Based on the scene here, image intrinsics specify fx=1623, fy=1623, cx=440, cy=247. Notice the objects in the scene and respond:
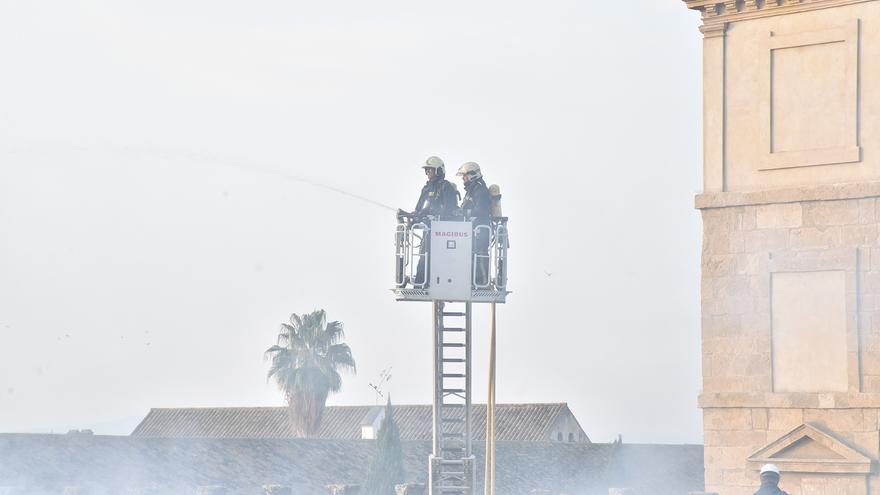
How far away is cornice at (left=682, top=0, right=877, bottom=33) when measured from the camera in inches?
1129

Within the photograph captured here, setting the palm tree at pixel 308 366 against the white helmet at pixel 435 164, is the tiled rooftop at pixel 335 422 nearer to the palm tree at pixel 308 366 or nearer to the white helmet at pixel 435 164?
the palm tree at pixel 308 366

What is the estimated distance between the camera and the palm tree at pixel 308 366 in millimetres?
89812

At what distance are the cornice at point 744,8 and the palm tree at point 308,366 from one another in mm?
62211

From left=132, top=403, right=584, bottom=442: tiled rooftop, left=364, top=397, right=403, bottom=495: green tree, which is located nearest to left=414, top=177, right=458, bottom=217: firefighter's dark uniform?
left=364, top=397, right=403, bottom=495: green tree

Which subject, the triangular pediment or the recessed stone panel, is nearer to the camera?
the triangular pediment

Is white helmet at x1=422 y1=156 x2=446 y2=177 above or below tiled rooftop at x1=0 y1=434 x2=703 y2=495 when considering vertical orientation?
above

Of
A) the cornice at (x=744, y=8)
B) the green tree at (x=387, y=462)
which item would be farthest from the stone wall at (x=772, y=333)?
the green tree at (x=387, y=462)

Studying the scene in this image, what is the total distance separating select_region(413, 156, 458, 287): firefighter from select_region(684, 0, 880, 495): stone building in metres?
8.29

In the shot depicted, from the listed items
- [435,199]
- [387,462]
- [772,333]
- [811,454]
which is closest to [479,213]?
[435,199]

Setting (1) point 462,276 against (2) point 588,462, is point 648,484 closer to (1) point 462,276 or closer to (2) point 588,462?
(2) point 588,462

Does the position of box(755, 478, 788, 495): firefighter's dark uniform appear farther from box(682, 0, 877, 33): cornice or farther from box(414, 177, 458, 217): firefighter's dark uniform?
box(682, 0, 877, 33): cornice

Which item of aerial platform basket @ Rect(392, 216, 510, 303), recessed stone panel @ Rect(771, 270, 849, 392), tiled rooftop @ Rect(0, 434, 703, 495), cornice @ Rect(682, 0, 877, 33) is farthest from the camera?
tiled rooftop @ Rect(0, 434, 703, 495)

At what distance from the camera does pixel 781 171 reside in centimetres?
2902

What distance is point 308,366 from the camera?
9019 centimetres
